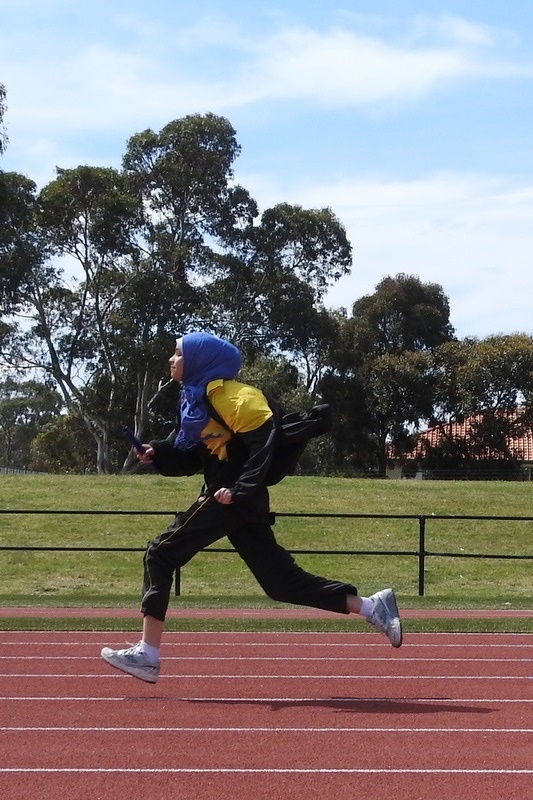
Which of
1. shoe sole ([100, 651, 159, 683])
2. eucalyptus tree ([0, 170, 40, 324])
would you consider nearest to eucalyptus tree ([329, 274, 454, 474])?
eucalyptus tree ([0, 170, 40, 324])

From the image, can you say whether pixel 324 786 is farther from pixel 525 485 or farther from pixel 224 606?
pixel 525 485

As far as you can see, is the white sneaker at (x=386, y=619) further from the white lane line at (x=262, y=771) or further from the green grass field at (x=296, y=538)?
the green grass field at (x=296, y=538)

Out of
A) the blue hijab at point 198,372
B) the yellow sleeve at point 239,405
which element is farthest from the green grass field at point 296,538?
the yellow sleeve at point 239,405

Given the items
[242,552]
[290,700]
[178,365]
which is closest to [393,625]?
[290,700]

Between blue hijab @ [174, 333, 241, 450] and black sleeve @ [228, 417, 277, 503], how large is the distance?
0.29 meters

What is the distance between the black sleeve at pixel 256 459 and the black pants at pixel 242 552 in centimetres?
31

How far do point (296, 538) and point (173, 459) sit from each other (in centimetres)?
2037

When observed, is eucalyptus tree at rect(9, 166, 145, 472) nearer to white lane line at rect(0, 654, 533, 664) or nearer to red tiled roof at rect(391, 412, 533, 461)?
red tiled roof at rect(391, 412, 533, 461)

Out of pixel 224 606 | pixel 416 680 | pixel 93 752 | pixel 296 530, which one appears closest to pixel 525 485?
pixel 296 530

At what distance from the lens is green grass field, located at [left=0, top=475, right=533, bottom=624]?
22.4 meters

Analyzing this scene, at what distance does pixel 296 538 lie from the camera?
27141 mm

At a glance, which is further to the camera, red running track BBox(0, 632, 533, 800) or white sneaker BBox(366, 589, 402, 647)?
white sneaker BBox(366, 589, 402, 647)

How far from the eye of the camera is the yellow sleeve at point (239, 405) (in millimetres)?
6629

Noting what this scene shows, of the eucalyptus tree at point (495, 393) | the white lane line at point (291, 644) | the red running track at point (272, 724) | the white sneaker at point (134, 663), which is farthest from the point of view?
the eucalyptus tree at point (495, 393)
